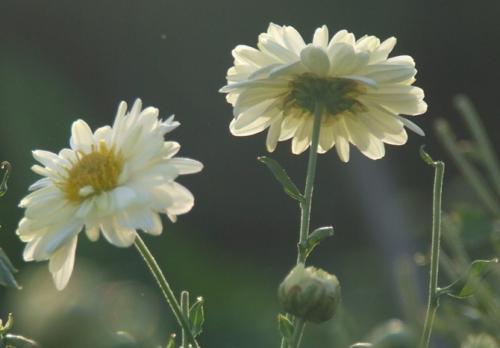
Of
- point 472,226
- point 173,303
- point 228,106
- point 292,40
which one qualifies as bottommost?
point 228,106

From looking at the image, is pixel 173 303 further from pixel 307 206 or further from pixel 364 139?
pixel 364 139

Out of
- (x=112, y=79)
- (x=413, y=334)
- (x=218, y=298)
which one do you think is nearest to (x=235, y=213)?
(x=112, y=79)

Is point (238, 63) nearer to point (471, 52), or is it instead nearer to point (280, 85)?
point (280, 85)

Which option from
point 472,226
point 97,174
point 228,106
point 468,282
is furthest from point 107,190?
point 228,106

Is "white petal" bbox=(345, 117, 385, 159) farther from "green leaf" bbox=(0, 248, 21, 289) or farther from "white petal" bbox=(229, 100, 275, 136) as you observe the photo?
"green leaf" bbox=(0, 248, 21, 289)

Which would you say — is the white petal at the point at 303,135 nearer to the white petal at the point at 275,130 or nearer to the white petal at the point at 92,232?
the white petal at the point at 275,130

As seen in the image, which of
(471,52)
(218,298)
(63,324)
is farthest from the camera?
(471,52)
